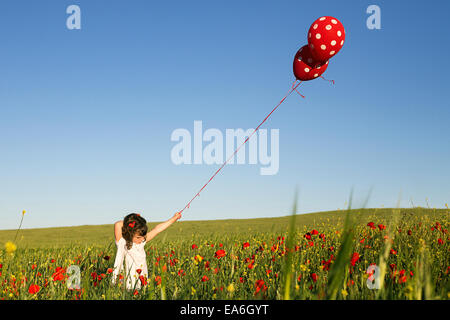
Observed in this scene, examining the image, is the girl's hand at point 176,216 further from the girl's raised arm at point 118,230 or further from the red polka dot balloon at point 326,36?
the red polka dot balloon at point 326,36

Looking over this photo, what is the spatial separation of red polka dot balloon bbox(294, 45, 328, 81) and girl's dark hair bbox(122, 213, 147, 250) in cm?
386

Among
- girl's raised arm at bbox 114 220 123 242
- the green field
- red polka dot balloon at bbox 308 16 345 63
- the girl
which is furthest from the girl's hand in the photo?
red polka dot balloon at bbox 308 16 345 63

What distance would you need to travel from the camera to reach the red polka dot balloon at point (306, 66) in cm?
662

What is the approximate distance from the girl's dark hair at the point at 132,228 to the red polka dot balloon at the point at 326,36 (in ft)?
13.4

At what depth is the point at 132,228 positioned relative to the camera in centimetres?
605

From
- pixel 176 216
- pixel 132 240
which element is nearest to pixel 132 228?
pixel 132 240

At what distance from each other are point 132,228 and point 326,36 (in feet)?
14.6

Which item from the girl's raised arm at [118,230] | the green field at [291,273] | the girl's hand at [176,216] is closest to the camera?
the green field at [291,273]

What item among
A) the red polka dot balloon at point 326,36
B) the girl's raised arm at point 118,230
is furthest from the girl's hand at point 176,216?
the red polka dot balloon at point 326,36

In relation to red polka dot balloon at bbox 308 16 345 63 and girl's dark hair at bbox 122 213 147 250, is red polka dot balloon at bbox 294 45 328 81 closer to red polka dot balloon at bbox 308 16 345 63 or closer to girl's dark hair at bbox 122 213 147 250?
red polka dot balloon at bbox 308 16 345 63
